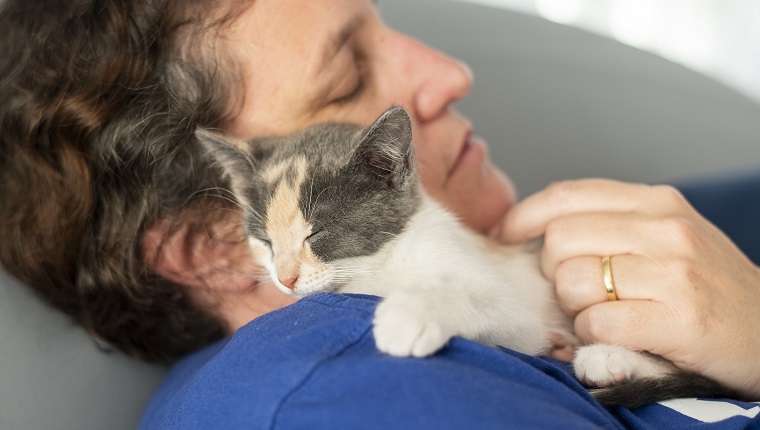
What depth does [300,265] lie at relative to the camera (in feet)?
4.04

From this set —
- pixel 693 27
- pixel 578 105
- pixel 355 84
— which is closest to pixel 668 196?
pixel 355 84

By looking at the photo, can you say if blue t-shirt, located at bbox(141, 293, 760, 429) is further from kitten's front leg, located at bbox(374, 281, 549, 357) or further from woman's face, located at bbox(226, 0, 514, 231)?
woman's face, located at bbox(226, 0, 514, 231)

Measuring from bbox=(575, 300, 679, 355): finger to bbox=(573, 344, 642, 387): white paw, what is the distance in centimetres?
3

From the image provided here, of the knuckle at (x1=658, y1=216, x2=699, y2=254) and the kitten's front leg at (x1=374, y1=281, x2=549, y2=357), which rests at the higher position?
the knuckle at (x1=658, y1=216, x2=699, y2=254)

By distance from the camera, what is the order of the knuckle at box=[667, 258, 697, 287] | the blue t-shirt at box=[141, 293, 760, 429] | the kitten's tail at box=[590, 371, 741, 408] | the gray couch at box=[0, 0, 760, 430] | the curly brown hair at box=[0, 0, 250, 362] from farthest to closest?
the gray couch at box=[0, 0, 760, 430], the curly brown hair at box=[0, 0, 250, 362], the knuckle at box=[667, 258, 697, 287], the kitten's tail at box=[590, 371, 741, 408], the blue t-shirt at box=[141, 293, 760, 429]

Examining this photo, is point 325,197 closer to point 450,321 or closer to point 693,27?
point 450,321

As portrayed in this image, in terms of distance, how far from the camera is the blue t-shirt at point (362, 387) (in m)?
0.83

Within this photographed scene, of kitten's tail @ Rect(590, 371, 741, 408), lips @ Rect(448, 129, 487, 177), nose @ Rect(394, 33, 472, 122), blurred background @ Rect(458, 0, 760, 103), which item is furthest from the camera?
blurred background @ Rect(458, 0, 760, 103)

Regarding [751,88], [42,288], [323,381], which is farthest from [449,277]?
[751,88]

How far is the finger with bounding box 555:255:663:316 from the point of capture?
1245 mm

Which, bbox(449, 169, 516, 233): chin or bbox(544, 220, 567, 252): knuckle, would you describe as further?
bbox(449, 169, 516, 233): chin

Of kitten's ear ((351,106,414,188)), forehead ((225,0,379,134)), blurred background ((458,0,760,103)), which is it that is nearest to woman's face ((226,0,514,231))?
forehead ((225,0,379,134))

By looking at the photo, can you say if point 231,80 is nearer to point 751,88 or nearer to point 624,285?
point 624,285

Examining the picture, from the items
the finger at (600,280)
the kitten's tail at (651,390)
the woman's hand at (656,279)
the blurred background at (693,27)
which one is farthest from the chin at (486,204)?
the blurred background at (693,27)
